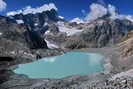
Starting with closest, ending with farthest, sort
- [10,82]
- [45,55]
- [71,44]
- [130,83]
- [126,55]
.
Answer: [130,83]
[10,82]
[126,55]
[45,55]
[71,44]

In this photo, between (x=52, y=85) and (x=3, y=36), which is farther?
(x=3, y=36)

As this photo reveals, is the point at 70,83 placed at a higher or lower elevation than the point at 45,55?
lower

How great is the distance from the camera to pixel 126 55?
73125 millimetres

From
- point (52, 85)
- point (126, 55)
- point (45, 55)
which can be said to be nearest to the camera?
point (52, 85)

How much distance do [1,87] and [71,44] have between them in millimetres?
152418

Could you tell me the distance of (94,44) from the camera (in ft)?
651

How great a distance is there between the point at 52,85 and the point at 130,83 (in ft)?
47.4

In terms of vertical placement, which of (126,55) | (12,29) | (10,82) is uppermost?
(12,29)

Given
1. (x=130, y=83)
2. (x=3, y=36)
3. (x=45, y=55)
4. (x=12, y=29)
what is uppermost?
(x=12, y=29)

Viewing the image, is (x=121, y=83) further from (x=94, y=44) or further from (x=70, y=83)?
(x=94, y=44)

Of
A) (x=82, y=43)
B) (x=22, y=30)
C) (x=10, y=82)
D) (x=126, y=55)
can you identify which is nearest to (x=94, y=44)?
(x=82, y=43)

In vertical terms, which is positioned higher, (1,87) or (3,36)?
(3,36)

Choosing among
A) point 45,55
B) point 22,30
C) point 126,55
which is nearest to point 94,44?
point 22,30

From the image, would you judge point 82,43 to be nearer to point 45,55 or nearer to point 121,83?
point 45,55
